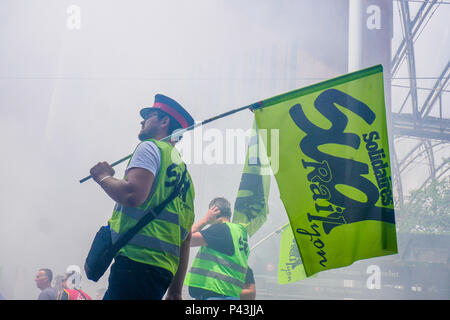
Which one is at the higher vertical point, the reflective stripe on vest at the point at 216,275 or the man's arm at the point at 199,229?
the man's arm at the point at 199,229

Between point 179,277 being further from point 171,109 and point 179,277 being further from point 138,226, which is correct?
point 171,109

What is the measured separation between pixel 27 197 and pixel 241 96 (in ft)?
13.8

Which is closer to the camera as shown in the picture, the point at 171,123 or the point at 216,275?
the point at 171,123

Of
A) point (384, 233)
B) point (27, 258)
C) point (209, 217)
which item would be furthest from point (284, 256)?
point (27, 258)

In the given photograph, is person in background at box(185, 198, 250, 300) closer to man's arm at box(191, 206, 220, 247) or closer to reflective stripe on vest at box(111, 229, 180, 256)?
man's arm at box(191, 206, 220, 247)

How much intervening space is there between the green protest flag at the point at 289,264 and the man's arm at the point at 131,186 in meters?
1.62

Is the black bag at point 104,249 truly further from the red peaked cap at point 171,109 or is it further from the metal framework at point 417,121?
the metal framework at point 417,121

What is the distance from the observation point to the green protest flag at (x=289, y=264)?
2.62 m

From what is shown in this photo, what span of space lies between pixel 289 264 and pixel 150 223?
1612mm

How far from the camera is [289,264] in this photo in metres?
2.63

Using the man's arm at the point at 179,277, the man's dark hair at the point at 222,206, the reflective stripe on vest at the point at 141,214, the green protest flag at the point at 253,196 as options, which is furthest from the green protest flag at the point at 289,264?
the reflective stripe on vest at the point at 141,214

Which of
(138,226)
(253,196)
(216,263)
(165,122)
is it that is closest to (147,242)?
(138,226)

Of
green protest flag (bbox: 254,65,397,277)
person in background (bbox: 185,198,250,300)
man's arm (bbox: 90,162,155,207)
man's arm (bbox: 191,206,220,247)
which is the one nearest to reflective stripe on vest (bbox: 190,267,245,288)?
person in background (bbox: 185,198,250,300)
